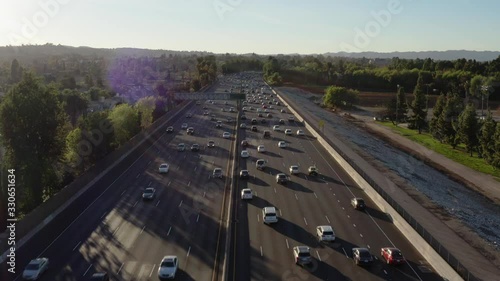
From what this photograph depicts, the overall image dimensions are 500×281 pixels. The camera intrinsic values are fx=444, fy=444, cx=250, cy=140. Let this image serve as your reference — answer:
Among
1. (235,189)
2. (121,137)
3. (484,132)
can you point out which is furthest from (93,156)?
(484,132)

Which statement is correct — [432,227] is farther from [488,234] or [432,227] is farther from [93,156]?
[93,156]

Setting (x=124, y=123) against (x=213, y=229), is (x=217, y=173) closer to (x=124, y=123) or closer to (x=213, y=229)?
(x=213, y=229)

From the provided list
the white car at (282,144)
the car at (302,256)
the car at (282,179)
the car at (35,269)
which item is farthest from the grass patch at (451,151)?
the car at (35,269)

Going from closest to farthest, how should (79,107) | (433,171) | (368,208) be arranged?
(368,208), (433,171), (79,107)

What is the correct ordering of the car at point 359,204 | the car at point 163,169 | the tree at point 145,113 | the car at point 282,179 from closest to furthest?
1. the car at point 359,204
2. the car at point 282,179
3. the car at point 163,169
4. the tree at point 145,113

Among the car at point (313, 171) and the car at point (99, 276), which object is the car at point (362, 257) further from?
the car at point (313, 171)

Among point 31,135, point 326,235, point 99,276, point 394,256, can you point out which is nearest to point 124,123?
point 31,135
